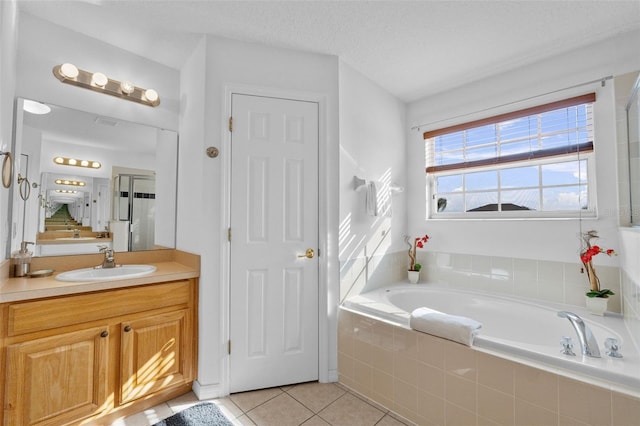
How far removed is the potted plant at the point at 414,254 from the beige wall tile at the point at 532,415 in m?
1.50

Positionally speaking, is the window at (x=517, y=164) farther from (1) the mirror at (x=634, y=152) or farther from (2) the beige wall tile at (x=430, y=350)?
(2) the beige wall tile at (x=430, y=350)

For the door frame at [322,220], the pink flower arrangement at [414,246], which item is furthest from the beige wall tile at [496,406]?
the pink flower arrangement at [414,246]

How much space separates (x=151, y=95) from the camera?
2230 millimetres

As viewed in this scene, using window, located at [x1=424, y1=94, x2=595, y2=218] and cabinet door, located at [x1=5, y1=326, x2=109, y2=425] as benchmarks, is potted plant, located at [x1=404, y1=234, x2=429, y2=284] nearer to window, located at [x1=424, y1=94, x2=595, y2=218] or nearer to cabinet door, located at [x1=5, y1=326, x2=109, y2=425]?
window, located at [x1=424, y1=94, x2=595, y2=218]

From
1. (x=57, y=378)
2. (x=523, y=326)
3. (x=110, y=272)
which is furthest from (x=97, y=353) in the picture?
(x=523, y=326)

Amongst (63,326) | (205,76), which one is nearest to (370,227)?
(205,76)

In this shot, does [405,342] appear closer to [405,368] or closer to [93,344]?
[405,368]

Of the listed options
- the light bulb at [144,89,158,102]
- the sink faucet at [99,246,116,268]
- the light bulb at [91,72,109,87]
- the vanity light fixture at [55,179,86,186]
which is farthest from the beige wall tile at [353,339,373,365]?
the light bulb at [91,72,109,87]

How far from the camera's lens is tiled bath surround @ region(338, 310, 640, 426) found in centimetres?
118

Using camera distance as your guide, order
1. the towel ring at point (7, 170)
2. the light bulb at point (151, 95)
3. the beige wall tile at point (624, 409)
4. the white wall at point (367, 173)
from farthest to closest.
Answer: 1. the white wall at point (367, 173)
2. the light bulb at point (151, 95)
3. the towel ring at point (7, 170)
4. the beige wall tile at point (624, 409)

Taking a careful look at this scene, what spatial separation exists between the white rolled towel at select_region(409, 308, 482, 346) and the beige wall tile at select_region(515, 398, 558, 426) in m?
0.31

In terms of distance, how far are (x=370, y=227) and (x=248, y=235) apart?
3.61 feet

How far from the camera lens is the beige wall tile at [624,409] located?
1072 millimetres

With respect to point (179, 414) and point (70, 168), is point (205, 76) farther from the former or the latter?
point (179, 414)
